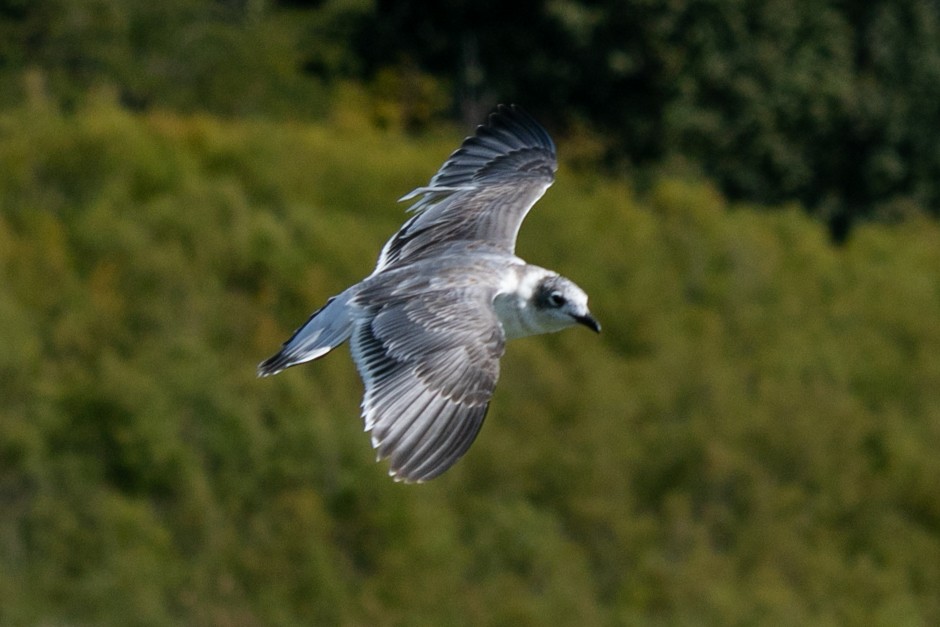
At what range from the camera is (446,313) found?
9484 millimetres

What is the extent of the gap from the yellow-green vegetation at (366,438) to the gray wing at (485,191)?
7902mm

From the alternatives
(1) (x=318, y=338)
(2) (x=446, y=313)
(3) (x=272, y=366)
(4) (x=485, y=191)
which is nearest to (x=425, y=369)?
(2) (x=446, y=313)

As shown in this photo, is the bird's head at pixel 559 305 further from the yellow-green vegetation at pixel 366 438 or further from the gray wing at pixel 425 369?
the yellow-green vegetation at pixel 366 438

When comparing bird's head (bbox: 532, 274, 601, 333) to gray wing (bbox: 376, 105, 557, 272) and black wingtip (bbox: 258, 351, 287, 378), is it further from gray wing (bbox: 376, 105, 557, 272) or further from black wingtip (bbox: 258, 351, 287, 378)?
black wingtip (bbox: 258, 351, 287, 378)

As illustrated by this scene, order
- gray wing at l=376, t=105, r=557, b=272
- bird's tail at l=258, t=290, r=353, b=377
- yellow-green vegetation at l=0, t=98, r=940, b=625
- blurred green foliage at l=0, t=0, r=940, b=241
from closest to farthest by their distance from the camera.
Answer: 1. bird's tail at l=258, t=290, r=353, b=377
2. gray wing at l=376, t=105, r=557, b=272
3. yellow-green vegetation at l=0, t=98, r=940, b=625
4. blurred green foliage at l=0, t=0, r=940, b=241

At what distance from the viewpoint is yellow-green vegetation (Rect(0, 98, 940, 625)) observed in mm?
19406

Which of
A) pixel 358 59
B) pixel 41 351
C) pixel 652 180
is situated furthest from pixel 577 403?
pixel 358 59

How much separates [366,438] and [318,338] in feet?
34.5

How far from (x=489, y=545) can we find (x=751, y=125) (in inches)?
498

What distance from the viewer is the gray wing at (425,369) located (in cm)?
874

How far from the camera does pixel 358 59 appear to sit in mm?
30562

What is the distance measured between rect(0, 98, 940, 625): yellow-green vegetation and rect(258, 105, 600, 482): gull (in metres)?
8.09

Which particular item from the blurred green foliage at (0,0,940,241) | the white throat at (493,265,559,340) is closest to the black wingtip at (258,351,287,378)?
the white throat at (493,265,559,340)

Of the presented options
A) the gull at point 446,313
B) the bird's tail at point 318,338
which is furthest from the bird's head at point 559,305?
the bird's tail at point 318,338
